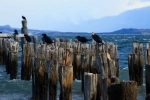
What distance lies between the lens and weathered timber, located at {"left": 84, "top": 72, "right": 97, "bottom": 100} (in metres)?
8.54

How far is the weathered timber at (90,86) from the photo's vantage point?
8539 mm

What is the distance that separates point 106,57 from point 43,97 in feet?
7.88

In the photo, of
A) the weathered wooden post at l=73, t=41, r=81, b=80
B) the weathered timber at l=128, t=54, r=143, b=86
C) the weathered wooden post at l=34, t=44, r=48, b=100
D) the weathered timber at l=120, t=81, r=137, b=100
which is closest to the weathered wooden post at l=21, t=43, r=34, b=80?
the weathered wooden post at l=73, t=41, r=81, b=80

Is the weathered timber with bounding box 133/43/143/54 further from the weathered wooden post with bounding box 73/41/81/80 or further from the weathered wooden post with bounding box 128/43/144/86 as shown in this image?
the weathered wooden post with bounding box 73/41/81/80

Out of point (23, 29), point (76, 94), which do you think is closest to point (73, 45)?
point (76, 94)

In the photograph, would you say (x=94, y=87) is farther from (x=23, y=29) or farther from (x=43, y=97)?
(x=23, y=29)

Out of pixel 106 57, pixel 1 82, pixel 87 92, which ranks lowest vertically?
pixel 1 82

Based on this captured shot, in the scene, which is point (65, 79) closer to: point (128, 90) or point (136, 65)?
point (128, 90)

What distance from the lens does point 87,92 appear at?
876 centimetres

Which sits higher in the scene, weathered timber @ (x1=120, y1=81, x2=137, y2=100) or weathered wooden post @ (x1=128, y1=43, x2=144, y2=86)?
weathered timber @ (x1=120, y1=81, x2=137, y2=100)

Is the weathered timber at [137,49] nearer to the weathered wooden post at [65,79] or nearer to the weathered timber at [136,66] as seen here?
the weathered timber at [136,66]

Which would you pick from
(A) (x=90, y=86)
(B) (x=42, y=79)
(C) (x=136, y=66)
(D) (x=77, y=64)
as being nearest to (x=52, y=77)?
(B) (x=42, y=79)

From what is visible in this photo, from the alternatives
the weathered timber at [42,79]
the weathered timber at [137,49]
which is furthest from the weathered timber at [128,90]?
the weathered timber at [137,49]

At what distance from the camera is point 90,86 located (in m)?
8.66
